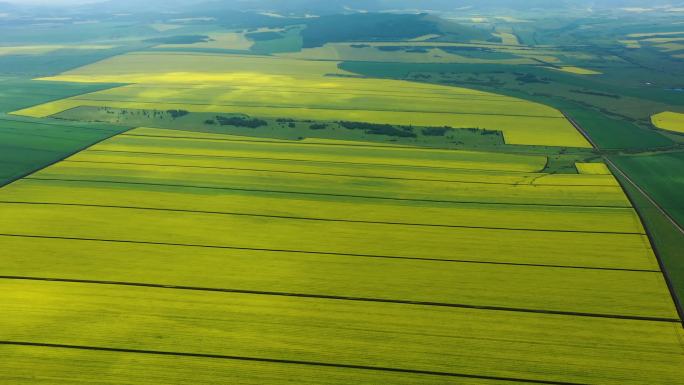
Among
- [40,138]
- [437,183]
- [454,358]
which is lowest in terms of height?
[454,358]

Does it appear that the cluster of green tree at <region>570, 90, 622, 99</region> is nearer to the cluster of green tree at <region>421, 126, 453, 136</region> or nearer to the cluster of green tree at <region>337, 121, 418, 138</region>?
the cluster of green tree at <region>421, 126, 453, 136</region>

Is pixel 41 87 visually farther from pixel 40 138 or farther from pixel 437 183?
pixel 437 183

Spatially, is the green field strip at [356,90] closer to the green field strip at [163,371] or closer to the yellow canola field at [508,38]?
the green field strip at [163,371]

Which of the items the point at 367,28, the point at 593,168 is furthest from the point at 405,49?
the point at 593,168

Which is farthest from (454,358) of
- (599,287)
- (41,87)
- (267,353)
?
(41,87)

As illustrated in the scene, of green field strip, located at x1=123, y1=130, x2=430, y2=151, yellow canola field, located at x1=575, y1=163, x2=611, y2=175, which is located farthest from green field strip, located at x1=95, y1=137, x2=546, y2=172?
yellow canola field, located at x1=575, y1=163, x2=611, y2=175

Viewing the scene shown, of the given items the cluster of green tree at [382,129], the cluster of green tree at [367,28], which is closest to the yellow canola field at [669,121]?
the cluster of green tree at [382,129]
